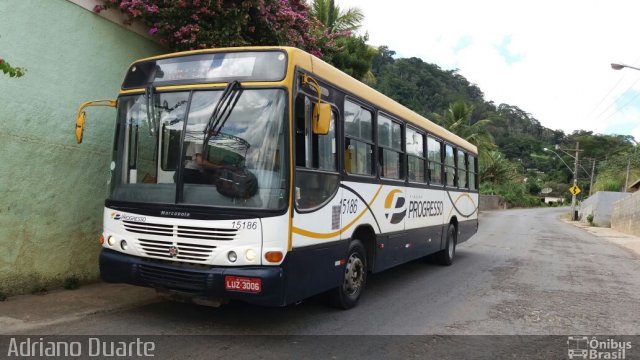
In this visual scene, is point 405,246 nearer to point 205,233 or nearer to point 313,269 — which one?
point 313,269

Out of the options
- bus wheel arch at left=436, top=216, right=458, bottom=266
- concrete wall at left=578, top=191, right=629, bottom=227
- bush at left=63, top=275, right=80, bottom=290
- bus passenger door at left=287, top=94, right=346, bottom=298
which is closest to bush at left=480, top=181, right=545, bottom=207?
concrete wall at left=578, top=191, right=629, bottom=227

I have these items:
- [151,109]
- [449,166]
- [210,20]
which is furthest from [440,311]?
[210,20]

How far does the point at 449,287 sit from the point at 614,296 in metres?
2.76

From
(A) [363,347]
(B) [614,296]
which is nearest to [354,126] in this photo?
(A) [363,347]

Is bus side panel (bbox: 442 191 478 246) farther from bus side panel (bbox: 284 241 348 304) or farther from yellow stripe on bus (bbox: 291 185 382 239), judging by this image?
bus side panel (bbox: 284 241 348 304)

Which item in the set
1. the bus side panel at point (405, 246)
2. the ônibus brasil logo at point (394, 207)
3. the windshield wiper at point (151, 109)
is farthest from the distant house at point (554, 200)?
the windshield wiper at point (151, 109)

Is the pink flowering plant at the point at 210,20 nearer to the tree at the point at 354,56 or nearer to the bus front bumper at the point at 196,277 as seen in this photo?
the bus front bumper at the point at 196,277

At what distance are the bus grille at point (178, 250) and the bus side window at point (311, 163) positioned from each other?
1036 mm

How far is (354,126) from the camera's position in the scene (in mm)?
6758

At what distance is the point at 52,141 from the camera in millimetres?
Result: 6910

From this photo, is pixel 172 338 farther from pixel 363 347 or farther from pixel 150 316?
pixel 363 347

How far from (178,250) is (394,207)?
146 inches

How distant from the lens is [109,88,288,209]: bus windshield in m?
5.10

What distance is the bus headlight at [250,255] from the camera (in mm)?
5004
